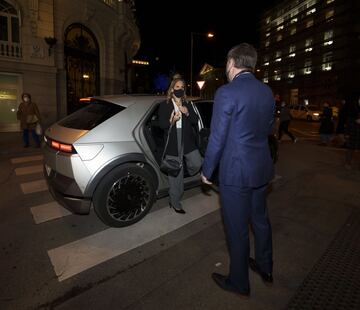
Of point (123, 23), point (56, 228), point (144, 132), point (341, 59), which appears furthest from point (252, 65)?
point (341, 59)

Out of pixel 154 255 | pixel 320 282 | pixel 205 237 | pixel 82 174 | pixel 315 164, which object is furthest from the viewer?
pixel 315 164

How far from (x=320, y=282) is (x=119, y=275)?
1.95 meters

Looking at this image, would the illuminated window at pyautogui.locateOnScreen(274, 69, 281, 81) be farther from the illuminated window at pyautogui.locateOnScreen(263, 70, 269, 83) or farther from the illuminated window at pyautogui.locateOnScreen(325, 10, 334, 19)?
the illuminated window at pyautogui.locateOnScreen(325, 10, 334, 19)

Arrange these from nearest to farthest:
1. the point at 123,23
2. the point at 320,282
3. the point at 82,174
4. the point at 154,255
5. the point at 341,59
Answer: the point at 320,282, the point at 154,255, the point at 82,174, the point at 123,23, the point at 341,59

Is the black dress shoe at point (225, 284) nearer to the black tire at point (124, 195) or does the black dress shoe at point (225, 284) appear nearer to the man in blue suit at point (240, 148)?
the man in blue suit at point (240, 148)

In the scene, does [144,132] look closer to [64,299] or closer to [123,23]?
[64,299]

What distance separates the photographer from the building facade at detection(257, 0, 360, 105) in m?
59.8

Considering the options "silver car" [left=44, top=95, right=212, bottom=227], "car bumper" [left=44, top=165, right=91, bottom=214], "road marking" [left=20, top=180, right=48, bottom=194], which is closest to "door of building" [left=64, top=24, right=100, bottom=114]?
"road marking" [left=20, top=180, right=48, bottom=194]

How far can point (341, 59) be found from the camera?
6194 cm

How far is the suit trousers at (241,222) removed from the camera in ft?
7.70

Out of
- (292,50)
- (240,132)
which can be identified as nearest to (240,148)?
(240,132)

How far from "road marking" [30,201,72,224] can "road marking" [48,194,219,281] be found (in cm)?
88

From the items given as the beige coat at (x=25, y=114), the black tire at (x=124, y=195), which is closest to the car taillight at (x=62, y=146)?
the black tire at (x=124, y=195)

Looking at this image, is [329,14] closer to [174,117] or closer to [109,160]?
[174,117]
